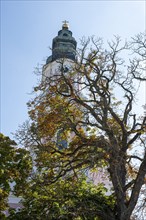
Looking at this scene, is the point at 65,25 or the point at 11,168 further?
the point at 65,25

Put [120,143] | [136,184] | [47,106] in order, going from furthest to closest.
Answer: [47,106] → [120,143] → [136,184]

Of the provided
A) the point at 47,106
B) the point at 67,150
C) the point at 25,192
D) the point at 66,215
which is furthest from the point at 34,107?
the point at 66,215

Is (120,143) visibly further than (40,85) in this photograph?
No

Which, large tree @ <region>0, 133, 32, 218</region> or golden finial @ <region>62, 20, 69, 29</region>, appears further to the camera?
golden finial @ <region>62, 20, 69, 29</region>

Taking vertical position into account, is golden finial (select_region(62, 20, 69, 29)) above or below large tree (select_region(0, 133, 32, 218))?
above

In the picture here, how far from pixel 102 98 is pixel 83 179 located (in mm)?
3827

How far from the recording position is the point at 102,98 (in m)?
15.2

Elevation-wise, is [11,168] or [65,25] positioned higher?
[65,25]

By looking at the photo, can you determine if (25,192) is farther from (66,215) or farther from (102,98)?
(102,98)

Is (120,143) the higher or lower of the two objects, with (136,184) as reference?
higher

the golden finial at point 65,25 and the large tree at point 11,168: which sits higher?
the golden finial at point 65,25

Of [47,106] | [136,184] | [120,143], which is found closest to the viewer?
[136,184]

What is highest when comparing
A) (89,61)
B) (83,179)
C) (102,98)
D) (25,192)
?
(89,61)

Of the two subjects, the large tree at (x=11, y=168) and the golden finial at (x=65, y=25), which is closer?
the large tree at (x=11, y=168)
